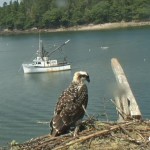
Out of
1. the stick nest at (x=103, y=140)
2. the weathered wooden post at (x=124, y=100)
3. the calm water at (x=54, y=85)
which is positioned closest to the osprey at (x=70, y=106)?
the stick nest at (x=103, y=140)

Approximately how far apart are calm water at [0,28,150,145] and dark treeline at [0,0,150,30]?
64.7 m

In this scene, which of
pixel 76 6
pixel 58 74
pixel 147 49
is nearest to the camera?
pixel 58 74

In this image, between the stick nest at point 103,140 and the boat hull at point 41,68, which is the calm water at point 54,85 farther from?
the stick nest at point 103,140

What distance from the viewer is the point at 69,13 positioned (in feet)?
537

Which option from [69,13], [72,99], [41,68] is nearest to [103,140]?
[72,99]

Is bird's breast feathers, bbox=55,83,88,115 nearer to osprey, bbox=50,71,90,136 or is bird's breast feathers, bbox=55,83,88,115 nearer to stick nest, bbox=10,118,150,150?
osprey, bbox=50,71,90,136

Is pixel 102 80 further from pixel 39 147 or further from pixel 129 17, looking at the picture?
pixel 129 17

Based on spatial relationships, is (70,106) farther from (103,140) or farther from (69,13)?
(69,13)

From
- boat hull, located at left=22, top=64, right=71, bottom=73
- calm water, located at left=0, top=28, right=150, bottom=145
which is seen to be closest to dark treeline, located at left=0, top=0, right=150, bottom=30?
calm water, located at left=0, top=28, right=150, bottom=145

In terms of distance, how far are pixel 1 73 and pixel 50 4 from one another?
11420 centimetres

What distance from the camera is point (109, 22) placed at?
155250mm

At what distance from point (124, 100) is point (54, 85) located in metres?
41.7

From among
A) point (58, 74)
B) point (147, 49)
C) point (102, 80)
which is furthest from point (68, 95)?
point (147, 49)

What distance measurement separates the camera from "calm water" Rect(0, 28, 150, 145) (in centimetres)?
3138
